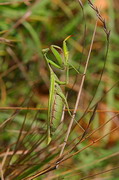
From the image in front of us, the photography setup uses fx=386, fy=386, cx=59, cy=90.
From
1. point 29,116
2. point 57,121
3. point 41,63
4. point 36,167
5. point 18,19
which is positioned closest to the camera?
point 57,121

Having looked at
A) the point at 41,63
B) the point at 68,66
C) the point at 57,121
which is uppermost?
the point at 41,63

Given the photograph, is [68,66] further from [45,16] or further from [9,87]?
[45,16]

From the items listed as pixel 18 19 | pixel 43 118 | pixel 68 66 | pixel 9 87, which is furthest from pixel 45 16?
pixel 68 66

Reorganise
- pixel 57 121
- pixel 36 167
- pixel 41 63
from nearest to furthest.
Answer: pixel 57 121 → pixel 36 167 → pixel 41 63

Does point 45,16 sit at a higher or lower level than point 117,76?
higher

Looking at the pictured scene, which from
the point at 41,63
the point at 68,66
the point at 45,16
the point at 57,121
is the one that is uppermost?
the point at 45,16

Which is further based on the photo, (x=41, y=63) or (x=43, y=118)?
(x=41, y=63)

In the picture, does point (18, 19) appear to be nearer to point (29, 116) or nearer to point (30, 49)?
point (30, 49)

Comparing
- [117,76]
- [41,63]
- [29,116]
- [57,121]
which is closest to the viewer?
[57,121]

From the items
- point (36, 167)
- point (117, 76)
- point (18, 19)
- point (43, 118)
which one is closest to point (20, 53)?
point (18, 19)
